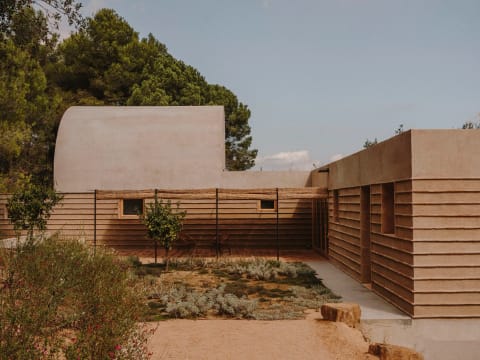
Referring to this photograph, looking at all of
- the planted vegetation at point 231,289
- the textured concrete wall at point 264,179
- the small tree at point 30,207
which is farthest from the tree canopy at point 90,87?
the planted vegetation at point 231,289

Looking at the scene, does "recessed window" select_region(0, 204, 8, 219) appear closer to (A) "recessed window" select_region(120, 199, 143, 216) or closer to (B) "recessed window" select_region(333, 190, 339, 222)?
(A) "recessed window" select_region(120, 199, 143, 216)

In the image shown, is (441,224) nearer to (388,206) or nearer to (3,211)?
(388,206)

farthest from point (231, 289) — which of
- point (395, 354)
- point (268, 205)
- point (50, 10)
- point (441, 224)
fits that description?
point (268, 205)

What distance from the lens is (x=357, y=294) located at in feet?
35.2

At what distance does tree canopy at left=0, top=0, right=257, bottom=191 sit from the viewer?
25.1m

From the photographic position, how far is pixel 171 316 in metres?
9.02

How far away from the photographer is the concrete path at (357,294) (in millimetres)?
8766

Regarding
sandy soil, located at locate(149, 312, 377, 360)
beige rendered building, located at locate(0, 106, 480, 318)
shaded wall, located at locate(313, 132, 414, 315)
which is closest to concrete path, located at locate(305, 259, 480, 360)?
beige rendered building, located at locate(0, 106, 480, 318)

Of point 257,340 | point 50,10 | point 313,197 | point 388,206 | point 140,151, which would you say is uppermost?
point 50,10

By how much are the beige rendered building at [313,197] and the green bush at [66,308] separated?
4.99 m

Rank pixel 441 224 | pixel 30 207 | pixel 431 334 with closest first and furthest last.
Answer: pixel 431 334 → pixel 441 224 → pixel 30 207

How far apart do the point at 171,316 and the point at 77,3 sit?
7390mm

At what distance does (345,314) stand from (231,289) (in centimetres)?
377

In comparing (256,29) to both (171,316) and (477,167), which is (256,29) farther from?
(171,316)
